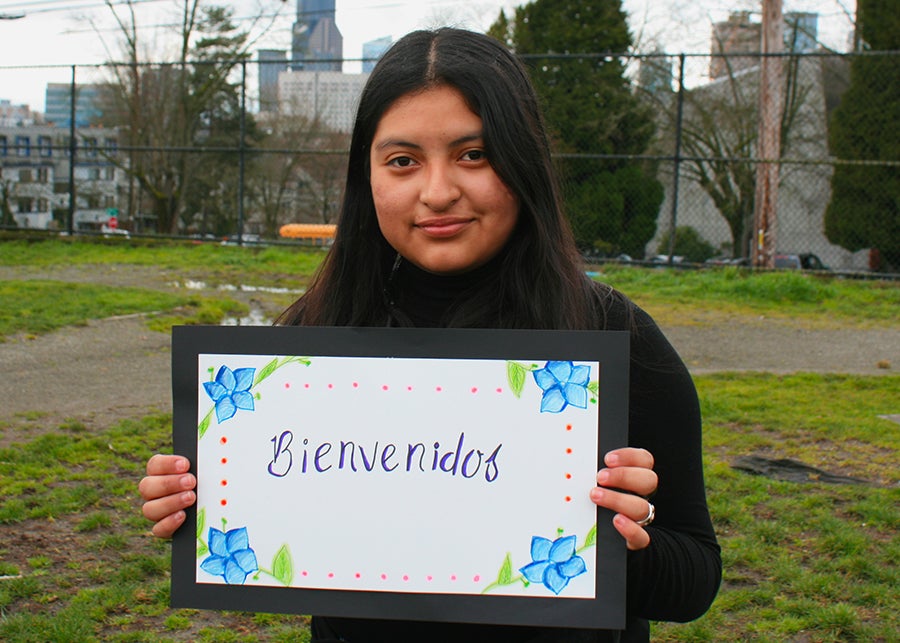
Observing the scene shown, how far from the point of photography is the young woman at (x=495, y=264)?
4.93 feet

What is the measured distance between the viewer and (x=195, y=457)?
4.82 feet

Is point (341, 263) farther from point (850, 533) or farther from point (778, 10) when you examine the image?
point (778, 10)

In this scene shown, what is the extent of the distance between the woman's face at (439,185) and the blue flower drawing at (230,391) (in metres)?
0.34

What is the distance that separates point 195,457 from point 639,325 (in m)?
0.75

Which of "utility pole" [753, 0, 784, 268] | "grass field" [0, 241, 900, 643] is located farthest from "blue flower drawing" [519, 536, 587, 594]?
"utility pole" [753, 0, 784, 268]

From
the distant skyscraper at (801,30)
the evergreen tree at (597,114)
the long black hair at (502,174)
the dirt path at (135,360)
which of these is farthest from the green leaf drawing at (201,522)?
the distant skyscraper at (801,30)

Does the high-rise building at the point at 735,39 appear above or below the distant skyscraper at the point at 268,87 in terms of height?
above

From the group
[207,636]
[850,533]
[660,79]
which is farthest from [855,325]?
[660,79]

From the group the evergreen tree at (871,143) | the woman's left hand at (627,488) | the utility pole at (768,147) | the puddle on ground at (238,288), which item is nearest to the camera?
the woman's left hand at (627,488)

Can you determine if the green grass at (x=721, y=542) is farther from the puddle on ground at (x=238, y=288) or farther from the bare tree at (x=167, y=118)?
the bare tree at (x=167, y=118)

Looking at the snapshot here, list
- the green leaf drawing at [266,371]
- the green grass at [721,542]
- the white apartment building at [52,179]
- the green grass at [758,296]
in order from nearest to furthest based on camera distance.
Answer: the green leaf drawing at [266,371], the green grass at [721,542], the green grass at [758,296], the white apartment building at [52,179]

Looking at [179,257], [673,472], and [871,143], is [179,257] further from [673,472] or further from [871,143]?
[871,143]

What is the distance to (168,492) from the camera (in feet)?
4.73

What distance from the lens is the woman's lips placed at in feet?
5.02
